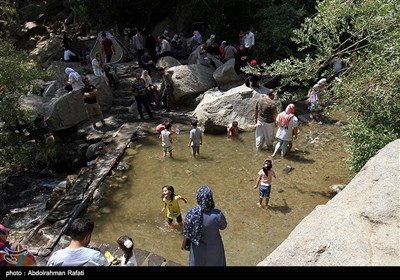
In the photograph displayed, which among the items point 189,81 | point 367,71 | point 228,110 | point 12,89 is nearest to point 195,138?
Result: point 228,110

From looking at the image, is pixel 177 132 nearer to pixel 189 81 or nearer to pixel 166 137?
pixel 166 137

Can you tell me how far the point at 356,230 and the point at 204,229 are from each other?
1.76 metres

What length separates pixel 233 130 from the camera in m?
11.9

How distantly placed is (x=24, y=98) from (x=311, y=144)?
972 cm

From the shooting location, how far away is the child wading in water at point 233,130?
11742 millimetres

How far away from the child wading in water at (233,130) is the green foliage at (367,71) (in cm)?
355

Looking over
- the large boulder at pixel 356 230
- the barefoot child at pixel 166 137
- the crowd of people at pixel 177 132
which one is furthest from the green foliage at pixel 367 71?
the barefoot child at pixel 166 137

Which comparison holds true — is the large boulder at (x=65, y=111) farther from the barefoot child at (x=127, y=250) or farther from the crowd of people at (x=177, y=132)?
the barefoot child at (x=127, y=250)

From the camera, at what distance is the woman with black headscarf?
4.77 m

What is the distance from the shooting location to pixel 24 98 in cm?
1349
